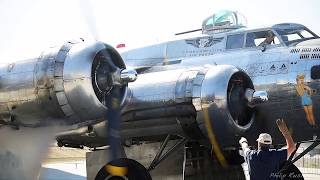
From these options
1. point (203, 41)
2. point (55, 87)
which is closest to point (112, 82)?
point (55, 87)

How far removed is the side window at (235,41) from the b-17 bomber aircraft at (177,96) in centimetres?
3

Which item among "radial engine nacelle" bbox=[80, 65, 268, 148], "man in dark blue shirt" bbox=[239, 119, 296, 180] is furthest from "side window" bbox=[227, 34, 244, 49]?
"man in dark blue shirt" bbox=[239, 119, 296, 180]

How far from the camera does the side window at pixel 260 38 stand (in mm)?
9789

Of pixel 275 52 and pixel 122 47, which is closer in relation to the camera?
pixel 275 52

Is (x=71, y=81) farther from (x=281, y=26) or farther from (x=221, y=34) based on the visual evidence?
(x=281, y=26)

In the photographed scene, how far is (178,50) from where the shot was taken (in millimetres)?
10453

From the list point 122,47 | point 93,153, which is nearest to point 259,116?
point 93,153

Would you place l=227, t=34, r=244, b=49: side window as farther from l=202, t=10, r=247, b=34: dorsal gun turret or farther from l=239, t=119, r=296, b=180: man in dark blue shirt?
l=239, t=119, r=296, b=180: man in dark blue shirt

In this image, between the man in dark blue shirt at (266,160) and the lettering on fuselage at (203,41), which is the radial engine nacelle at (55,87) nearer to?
the man in dark blue shirt at (266,160)

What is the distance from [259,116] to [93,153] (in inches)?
133

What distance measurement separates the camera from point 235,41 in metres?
10.0

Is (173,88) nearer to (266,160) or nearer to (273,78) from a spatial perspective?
(273,78)

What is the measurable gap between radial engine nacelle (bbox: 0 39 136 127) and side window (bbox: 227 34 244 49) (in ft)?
10.3

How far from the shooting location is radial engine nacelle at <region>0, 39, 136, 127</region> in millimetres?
7191
